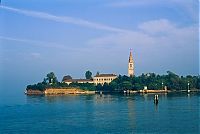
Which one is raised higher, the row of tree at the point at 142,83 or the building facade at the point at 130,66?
the building facade at the point at 130,66

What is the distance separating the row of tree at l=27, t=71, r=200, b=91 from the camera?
33594 millimetres

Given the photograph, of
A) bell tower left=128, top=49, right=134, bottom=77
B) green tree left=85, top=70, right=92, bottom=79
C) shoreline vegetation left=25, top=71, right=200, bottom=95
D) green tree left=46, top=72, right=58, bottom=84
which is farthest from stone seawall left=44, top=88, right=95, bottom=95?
green tree left=85, top=70, right=92, bottom=79

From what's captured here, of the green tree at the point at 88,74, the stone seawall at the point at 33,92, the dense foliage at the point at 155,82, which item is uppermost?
the green tree at the point at 88,74

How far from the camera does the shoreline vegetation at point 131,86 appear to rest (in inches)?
1321

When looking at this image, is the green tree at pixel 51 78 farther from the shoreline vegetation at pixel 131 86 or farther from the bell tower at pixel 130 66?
the bell tower at pixel 130 66

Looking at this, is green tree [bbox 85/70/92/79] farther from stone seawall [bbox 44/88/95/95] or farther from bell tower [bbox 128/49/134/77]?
stone seawall [bbox 44/88/95/95]

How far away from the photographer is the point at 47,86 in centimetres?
3525

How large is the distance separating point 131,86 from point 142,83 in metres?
1.23

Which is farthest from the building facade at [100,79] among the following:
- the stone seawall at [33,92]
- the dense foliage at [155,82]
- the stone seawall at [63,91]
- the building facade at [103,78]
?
the stone seawall at [33,92]

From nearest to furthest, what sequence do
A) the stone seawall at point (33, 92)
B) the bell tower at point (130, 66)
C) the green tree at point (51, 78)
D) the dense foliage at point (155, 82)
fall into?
the dense foliage at point (155, 82), the stone seawall at point (33, 92), the bell tower at point (130, 66), the green tree at point (51, 78)

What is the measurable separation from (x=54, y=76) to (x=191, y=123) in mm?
27504

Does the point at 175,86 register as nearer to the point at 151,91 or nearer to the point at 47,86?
the point at 151,91


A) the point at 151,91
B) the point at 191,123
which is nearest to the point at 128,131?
the point at 191,123

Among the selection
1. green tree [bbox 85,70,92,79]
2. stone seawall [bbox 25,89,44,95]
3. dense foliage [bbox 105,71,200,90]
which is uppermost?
green tree [bbox 85,70,92,79]
